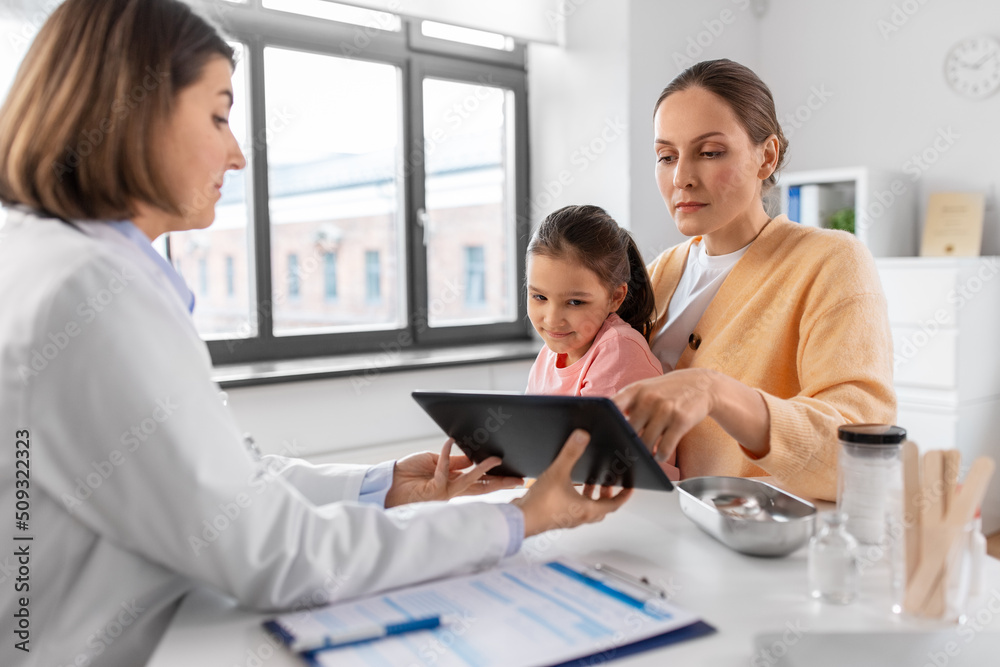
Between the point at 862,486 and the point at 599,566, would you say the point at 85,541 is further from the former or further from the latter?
the point at 862,486

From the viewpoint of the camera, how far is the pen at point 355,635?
0.83 meters

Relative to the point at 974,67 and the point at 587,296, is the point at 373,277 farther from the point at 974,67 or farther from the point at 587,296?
the point at 974,67

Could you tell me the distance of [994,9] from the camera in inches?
134

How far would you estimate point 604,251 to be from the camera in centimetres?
178

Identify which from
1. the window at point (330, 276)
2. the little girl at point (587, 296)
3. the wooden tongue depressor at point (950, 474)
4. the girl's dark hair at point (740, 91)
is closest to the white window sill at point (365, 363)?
the window at point (330, 276)

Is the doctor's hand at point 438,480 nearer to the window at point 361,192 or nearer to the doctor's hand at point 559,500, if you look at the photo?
the doctor's hand at point 559,500

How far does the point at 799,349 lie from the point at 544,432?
70 cm

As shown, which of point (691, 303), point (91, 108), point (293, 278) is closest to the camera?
point (91, 108)

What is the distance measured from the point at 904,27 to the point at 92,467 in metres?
3.91

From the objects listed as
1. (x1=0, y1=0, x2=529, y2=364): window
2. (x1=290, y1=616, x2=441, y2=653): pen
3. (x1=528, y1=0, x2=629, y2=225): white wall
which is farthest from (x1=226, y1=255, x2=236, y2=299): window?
(x1=290, y1=616, x2=441, y2=653): pen

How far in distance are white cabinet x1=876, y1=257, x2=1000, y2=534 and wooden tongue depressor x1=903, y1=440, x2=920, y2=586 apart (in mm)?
2436

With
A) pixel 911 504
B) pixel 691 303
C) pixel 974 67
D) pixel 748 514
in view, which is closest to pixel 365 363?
pixel 691 303

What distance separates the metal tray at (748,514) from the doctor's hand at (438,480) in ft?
0.98

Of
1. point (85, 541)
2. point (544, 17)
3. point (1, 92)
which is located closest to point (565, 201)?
point (544, 17)
